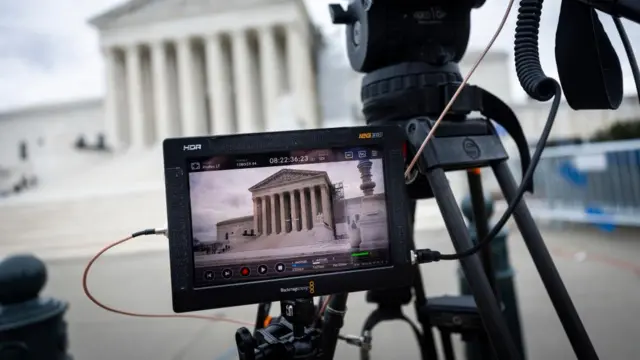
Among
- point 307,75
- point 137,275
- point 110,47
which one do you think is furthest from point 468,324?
point 110,47

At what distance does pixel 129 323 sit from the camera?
181 centimetres

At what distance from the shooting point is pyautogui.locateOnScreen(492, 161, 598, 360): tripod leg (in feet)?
1.91

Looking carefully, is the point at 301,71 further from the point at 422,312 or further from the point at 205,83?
the point at 422,312

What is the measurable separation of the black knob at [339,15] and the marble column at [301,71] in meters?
16.5

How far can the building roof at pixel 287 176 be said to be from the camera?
0.57 meters

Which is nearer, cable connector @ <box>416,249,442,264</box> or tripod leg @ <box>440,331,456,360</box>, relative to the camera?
cable connector @ <box>416,249,442,264</box>

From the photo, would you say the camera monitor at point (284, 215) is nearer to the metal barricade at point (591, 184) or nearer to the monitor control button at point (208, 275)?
the monitor control button at point (208, 275)

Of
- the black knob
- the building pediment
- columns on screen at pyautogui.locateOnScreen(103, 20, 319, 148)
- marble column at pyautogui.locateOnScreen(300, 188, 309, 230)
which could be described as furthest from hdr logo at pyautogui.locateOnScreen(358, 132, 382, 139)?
the building pediment

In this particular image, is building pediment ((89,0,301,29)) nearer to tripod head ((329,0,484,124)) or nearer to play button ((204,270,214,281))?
tripod head ((329,0,484,124))

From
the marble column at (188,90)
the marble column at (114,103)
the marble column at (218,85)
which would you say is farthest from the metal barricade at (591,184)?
the marble column at (114,103)

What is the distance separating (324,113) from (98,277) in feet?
55.4

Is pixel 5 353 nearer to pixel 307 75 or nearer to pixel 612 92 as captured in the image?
pixel 612 92

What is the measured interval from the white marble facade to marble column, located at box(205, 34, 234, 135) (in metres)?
0.04

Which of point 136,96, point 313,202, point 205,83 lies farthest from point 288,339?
point 136,96
